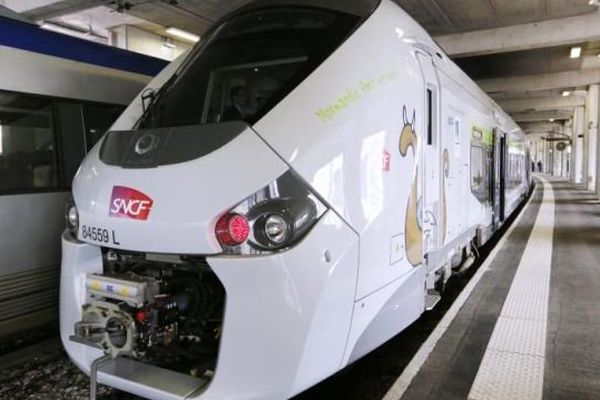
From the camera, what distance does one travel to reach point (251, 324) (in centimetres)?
230

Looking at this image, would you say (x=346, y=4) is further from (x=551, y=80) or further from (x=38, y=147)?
(x=551, y=80)

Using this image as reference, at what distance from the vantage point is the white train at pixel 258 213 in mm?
2324

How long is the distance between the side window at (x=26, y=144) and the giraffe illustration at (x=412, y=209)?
3084 mm

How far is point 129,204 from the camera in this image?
2.52 metres

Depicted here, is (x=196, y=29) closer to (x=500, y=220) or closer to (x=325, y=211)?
(x=500, y=220)

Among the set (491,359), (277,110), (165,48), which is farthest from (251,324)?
(165,48)

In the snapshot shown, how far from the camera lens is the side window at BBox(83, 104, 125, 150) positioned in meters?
4.77

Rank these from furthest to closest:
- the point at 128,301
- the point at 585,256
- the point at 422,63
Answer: the point at 585,256 → the point at 422,63 → the point at 128,301

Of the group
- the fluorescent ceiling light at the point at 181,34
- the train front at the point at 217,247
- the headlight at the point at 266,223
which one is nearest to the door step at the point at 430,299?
the train front at the point at 217,247

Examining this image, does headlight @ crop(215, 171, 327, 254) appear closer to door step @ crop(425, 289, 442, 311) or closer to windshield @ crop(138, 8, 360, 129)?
windshield @ crop(138, 8, 360, 129)

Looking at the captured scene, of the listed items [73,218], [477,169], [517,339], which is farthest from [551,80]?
[73,218]

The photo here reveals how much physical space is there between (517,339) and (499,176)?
18.3 feet

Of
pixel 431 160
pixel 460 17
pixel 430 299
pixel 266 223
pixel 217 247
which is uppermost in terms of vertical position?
pixel 460 17

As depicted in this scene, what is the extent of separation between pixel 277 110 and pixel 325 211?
57cm
